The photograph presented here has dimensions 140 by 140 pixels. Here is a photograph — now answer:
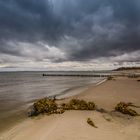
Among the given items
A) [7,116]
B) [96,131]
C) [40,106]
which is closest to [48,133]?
[96,131]

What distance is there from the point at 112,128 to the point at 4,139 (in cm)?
469

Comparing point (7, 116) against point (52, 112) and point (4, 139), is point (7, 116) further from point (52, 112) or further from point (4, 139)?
point (4, 139)

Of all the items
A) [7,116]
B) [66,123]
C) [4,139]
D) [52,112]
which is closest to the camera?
[4,139]

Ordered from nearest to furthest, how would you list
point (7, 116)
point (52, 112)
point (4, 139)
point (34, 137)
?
point (34, 137), point (4, 139), point (52, 112), point (7, 116)

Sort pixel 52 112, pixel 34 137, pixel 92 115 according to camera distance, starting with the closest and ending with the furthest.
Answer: pixel 34 137 → pixel 92 115 → pixel 52 112

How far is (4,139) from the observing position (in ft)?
26.8

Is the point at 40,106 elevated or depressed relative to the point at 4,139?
elevated

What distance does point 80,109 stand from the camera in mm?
12133

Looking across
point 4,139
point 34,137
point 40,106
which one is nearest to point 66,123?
point 34,137

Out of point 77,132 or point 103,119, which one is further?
point 103,119

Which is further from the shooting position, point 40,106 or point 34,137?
point 40,106

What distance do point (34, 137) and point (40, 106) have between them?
16.1ft

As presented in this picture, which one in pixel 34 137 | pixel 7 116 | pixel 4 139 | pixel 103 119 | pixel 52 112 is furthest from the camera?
pixel 7 116

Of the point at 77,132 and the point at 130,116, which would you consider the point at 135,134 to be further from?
the point at 130,116
